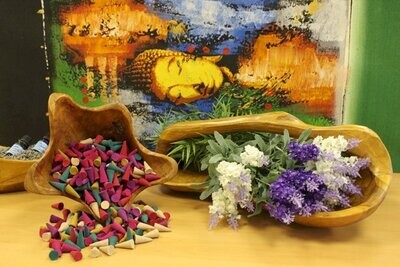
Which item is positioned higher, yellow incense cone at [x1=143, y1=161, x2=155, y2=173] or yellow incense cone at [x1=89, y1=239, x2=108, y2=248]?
yellow incense cone at [x1=143, y1=161, x2=155, y2=173]

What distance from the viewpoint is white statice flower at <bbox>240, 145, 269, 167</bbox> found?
2.33ft

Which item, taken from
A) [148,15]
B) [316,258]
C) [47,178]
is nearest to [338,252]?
[316,258]

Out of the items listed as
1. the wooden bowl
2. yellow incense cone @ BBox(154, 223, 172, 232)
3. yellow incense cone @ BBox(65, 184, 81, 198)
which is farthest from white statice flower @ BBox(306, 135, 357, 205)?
the wooden bowl

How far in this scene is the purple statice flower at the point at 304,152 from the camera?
69 centimetres

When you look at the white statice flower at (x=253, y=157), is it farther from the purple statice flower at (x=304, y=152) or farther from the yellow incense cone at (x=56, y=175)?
the yellow incense cone at (x=56, y=175)

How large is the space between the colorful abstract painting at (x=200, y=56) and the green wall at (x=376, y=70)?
0.02m

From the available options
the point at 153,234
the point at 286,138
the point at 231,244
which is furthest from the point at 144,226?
the point at 286,138

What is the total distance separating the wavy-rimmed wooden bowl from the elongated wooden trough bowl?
0.07 metres

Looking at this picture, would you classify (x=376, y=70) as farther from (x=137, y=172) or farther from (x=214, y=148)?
(x=137, y=172)

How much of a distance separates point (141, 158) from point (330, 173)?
1.00 feet

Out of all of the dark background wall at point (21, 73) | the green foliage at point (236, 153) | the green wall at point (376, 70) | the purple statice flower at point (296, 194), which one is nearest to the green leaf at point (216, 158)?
the green foliage at point (236, 153)

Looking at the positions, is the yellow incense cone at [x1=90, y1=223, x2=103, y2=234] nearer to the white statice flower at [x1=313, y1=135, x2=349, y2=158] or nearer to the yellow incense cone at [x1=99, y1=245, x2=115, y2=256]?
the yellow incense cone at [x1=99, y1=245, x2=115, y2=256]

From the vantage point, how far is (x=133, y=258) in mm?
656

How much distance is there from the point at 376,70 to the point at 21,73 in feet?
2.32
